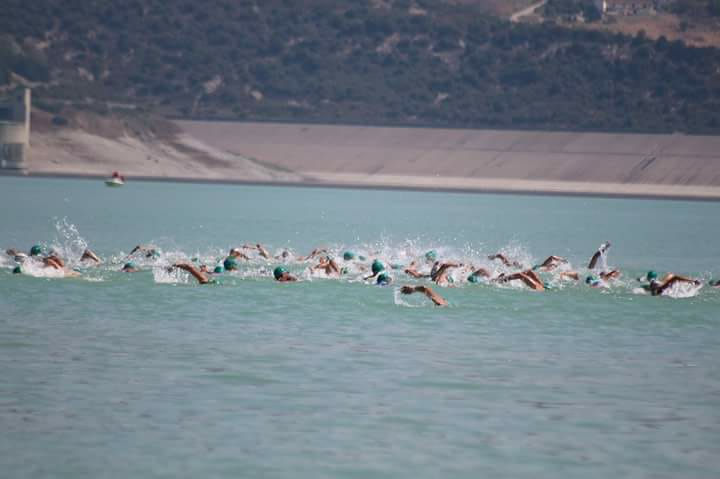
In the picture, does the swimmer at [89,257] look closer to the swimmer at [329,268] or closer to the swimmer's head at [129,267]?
the swimmer's head at [129,267]

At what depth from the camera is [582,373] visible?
2566 cm

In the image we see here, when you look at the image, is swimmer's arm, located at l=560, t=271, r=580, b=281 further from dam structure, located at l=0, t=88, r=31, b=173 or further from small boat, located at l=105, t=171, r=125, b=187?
dam structure, located at l=0, t=88, r=31, b=173

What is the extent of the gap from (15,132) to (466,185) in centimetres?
4709

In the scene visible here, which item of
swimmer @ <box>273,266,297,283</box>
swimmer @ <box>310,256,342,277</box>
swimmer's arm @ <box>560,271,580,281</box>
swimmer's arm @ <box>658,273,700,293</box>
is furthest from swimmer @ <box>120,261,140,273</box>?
swimmer's arm @ <box>658,273,700,293</box>

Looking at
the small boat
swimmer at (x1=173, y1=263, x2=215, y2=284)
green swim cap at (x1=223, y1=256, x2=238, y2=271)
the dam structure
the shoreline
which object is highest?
the dam structure

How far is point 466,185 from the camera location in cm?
16625

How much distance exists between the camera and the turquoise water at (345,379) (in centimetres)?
1864

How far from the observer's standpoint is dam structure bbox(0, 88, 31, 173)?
153m

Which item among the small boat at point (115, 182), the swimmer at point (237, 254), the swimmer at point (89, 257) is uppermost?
the small boat at point (115, 182)

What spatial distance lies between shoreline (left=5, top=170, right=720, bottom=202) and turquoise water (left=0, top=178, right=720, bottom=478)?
10930cm

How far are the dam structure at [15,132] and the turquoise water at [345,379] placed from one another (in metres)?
109

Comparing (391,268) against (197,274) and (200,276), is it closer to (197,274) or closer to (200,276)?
(200,276)

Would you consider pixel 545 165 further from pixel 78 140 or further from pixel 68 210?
pixel 68 210

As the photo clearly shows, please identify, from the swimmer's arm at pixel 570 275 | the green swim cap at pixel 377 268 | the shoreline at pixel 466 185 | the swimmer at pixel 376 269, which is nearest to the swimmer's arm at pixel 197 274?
the swimmer at pixel 376 269
